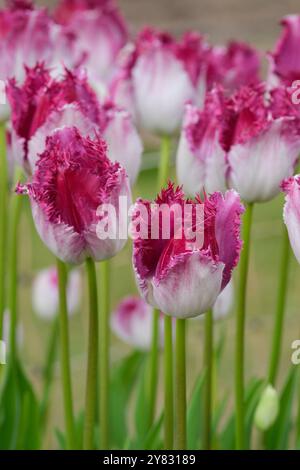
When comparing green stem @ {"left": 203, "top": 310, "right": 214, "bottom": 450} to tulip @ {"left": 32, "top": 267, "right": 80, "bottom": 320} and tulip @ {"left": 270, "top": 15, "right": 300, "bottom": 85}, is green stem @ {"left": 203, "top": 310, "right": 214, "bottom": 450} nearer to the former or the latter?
tulip @ {"left": 270, "top": 15, "right": 300, "bottom": 85}

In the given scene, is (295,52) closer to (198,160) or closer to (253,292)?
(198,160)

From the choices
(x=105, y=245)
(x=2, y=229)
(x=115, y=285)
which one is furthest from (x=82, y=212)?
(x=115, y=285)

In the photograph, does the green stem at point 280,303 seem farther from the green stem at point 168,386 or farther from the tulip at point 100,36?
the tulip at point 100,36

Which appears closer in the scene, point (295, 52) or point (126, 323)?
point (295, 52)

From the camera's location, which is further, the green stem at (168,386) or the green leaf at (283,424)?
the green leaf at (283,424)

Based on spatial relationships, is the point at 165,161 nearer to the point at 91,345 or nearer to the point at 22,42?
the point at 22,42

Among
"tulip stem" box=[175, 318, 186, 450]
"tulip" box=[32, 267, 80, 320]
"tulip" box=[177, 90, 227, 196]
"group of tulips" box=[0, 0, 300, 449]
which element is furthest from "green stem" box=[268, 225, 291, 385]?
"tulip" box=[32, 267, 80, 320]

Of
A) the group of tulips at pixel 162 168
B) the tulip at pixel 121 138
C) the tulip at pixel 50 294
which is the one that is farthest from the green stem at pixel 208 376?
the tulip at pixel 50 294
